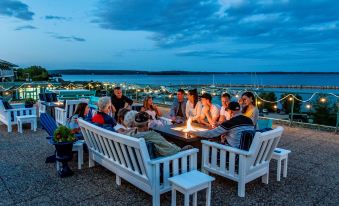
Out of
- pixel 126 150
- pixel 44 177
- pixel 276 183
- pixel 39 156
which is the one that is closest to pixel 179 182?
pixel 126 150

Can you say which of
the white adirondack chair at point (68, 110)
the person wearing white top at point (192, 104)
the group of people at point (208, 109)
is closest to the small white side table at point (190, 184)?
the group of people at point (208, 109)

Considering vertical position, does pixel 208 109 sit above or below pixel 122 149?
above

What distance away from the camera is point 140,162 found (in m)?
2.83

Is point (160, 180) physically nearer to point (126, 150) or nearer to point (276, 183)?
point (126, 150)

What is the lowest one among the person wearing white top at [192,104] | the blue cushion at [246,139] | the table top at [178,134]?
the table top at [178,134]

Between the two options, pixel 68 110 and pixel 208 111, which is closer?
pixel 208 111

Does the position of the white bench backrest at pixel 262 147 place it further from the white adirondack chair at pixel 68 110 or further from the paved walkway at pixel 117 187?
the white adirondack chair at pixel 68 110

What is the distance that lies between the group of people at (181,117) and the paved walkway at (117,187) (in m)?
0.67

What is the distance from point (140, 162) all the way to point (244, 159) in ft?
4.08

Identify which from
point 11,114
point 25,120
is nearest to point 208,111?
point 25,120

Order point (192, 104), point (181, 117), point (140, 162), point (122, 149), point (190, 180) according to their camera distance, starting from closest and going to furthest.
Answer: point (190, 180) → point (140, 162) → point (122, 149) → point (192, 104) → point (181, 117)

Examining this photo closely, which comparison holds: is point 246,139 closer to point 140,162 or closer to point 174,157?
point 174,157

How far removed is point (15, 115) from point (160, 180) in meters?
5.88

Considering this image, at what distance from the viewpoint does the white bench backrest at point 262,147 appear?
9.97ft
